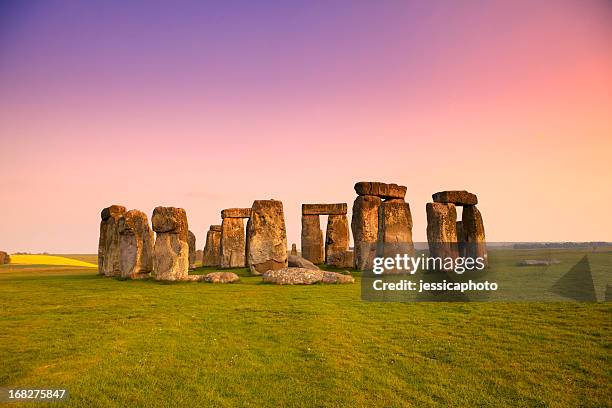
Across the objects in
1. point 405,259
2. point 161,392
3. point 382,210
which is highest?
point 382,210

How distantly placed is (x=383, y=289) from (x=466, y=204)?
8482 millimetres

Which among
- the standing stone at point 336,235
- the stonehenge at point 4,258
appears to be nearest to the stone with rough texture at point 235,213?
the standing stone at point 336,235

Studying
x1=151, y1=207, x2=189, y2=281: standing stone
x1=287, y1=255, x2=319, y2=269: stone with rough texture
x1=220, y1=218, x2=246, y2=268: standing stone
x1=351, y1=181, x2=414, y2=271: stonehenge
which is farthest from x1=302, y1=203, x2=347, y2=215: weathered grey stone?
x1=151, y1=207, x2=189, y2=281: standing stone

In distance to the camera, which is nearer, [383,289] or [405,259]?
[383,289]

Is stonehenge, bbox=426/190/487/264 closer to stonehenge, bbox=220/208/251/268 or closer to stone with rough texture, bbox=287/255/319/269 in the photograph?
stone with rough texture, bbox=287/255/319/269

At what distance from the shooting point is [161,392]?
604 cm

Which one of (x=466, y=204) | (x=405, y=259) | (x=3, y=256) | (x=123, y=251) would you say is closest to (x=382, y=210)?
(x=405, y=259)

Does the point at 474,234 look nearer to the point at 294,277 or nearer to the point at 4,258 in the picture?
the point at 294,277

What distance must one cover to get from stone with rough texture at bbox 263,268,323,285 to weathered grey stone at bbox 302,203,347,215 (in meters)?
10.5

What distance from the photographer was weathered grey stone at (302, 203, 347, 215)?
26.6 meters

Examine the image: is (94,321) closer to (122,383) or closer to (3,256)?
(122,383)

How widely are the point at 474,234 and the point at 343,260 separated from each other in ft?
22.9

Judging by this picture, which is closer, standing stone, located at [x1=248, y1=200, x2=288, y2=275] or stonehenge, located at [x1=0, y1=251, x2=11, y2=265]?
standing stone, located at [x1=248, y1=200, x2=288, y2=275]

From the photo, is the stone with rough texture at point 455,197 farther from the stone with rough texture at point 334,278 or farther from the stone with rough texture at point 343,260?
the stone with rough texture at point 334,278
